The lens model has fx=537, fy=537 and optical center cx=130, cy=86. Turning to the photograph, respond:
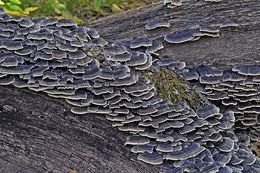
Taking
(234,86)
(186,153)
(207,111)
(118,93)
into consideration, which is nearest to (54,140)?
(118,93)

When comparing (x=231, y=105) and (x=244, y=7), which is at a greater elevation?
(x=244, y=7)

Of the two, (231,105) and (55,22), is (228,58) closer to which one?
(231,105)

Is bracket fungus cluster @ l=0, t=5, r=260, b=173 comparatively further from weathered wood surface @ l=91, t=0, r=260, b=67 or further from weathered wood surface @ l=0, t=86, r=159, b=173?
weathered wood surface @ l=91, t=0, r=260, b=67

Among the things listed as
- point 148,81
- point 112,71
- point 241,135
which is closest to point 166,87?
point 148,81

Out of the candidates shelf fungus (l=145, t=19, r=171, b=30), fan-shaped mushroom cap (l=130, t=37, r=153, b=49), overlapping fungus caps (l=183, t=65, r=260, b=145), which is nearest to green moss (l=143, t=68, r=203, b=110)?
overlapping fungus caps (l=183, t=65, r=260, b=145)

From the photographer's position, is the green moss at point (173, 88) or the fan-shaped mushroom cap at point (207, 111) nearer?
the fan-shaped mushroom cap at point (207, 111)

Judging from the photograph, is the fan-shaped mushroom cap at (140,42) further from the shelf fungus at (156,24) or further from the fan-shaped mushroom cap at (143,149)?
the fan-shaped mushroom cap at (143,149)

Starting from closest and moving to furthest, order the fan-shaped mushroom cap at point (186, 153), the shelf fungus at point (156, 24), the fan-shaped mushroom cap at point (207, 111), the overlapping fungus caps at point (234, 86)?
the fan-shaped mushroom cap at point (186, 153), the fan-shaped mushroom cap at point (207, 111), the overlapping fungus caps at point (234, 86), the shelf fungus at point (156, 24)

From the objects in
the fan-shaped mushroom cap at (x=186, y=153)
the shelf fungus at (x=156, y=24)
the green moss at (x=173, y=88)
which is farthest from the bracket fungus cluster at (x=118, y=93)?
the shelf fungus at (x=156, y=24)
